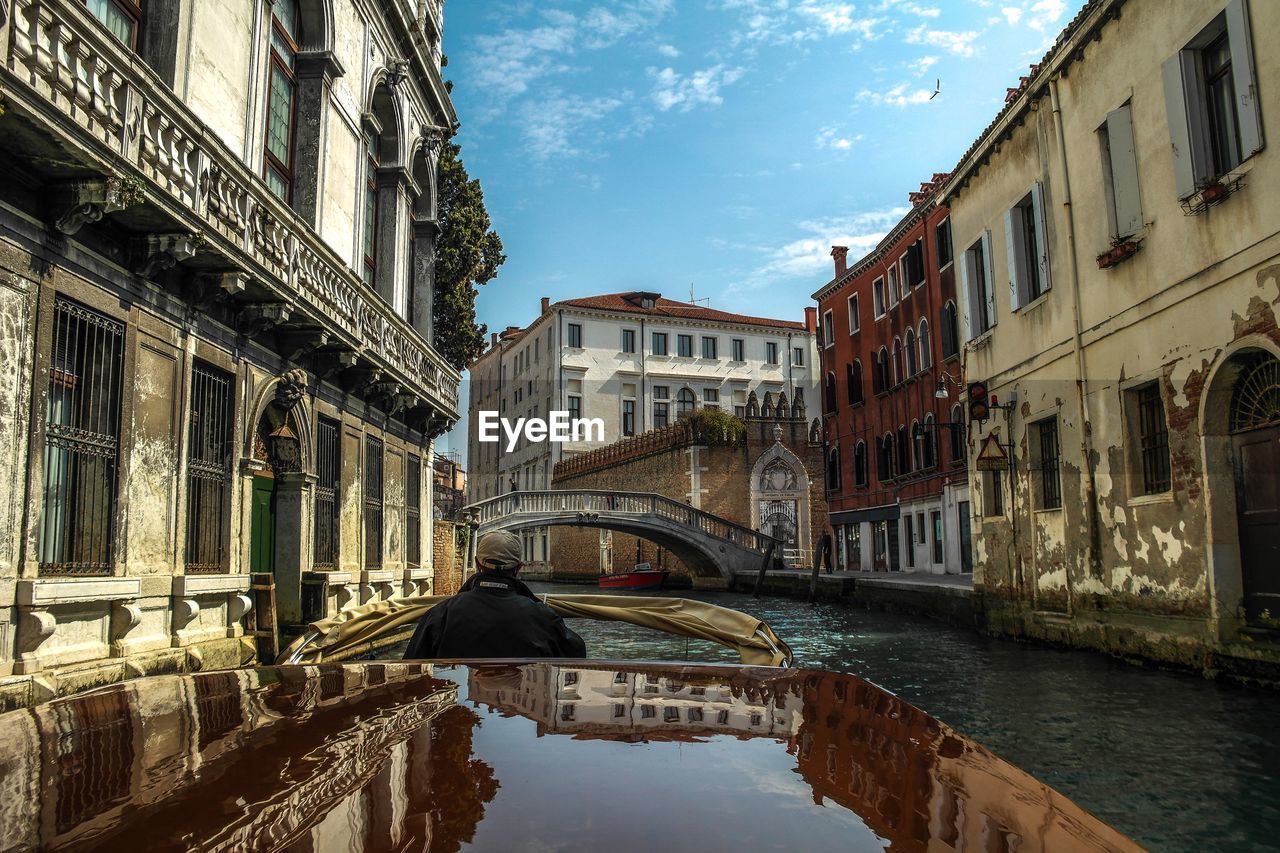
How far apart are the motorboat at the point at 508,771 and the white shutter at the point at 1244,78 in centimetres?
750


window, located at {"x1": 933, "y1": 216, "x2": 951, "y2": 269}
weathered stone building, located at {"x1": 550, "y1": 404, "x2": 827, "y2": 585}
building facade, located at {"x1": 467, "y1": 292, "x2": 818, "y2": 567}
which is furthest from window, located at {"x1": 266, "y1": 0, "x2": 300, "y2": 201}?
building facade, located at {"x1": 467, "y1": 292, "x2": 818, "y2": 567}

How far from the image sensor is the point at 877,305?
2766 cm

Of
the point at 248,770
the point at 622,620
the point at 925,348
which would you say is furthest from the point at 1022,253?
the point at 925,348

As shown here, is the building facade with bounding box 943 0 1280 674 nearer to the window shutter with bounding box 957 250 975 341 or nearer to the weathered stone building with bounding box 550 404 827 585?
the window shutter with bounding box 957 250 975 341

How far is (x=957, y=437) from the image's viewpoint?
22.2 metres

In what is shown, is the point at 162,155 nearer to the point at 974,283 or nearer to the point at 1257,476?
the point at 1257,476

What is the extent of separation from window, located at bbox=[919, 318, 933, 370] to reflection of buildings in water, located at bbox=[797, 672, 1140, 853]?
23304 mm

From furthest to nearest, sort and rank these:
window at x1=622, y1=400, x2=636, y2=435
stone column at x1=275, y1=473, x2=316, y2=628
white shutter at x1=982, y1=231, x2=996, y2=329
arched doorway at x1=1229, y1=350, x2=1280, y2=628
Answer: window at x1=622, y1=400, x2=636, y2=435, white shutter at x1=982, y1=231, x2=996, y2=329, stone column at x1=275, y1=473, x2=316, y2=628, arched doorway at x1=1229, y1=350, x2=1280, y2=628

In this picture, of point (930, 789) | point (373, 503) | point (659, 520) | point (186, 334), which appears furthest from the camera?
point (659, 520)

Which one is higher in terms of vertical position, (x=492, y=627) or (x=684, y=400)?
(x=684, y=400)

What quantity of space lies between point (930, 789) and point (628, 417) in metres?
43.3

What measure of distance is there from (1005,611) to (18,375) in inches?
420

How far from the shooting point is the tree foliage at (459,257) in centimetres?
1875

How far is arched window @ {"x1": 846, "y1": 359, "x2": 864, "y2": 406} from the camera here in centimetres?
2858
